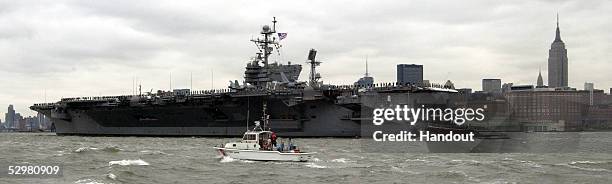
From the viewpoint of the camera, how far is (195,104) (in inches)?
2731

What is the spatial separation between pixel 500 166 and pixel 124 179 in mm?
17187

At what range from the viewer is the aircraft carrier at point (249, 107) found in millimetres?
62094

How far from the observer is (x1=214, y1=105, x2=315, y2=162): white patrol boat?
34.0m

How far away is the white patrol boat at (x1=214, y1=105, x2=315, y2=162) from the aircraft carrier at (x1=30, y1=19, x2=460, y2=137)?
24.6m

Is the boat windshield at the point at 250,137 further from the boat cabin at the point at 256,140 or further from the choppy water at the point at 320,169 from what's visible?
the choppy water at the point at 320,169

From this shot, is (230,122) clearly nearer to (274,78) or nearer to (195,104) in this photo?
(195,104)

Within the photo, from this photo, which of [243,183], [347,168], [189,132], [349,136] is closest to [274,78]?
[189,132]

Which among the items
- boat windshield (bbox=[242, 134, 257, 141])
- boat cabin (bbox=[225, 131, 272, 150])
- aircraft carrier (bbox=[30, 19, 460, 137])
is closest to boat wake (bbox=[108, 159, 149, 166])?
boat cabin (bbox=[225, 131, 272, 150])

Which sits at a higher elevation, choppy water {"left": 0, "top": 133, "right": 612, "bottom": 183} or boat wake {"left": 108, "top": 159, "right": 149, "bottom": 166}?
boat wake {"left": 108, "top": 159, "right": 149, "bottom": 166}

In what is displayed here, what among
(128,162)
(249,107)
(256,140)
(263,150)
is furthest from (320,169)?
(249,107)

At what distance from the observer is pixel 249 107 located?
217 feet

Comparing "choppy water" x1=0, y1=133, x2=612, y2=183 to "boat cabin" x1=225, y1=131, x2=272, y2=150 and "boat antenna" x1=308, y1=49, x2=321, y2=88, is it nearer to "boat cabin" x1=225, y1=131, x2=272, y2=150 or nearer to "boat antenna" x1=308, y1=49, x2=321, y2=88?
"boat cabin" x1=225, y1=131, x2=272, y2=150

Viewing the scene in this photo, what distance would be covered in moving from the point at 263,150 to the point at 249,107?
31.9m

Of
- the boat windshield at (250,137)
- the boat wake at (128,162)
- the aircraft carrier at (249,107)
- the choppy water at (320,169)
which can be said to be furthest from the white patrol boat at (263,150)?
the aircraft carrier at (249,107)
